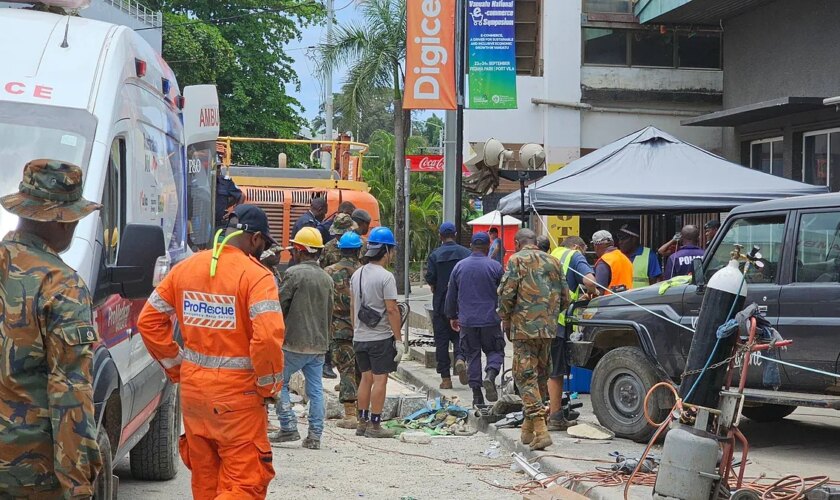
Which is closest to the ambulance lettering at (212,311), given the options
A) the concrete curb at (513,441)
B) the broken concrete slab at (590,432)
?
the concrete curb at (513,441)

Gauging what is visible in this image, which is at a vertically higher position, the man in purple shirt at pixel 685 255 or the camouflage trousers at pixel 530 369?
the man in purple shirt at pixel 685 255

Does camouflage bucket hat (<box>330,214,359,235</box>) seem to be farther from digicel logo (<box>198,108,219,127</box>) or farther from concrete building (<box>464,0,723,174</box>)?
concrete building (<box>464,0,723,174</box>)

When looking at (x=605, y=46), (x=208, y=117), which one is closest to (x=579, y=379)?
(x=208, y=117)

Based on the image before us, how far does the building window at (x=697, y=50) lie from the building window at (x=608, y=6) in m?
1.33

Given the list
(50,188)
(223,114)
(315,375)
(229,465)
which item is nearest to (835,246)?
(315,375)

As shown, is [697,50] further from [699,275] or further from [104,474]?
[104,474]

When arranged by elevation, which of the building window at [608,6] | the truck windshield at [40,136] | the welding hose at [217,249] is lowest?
the welding hose at [217,249]

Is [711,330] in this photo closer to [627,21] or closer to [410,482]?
[410,482]

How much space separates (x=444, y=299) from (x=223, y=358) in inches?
332

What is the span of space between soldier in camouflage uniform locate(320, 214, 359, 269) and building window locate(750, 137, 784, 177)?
8.72 meters

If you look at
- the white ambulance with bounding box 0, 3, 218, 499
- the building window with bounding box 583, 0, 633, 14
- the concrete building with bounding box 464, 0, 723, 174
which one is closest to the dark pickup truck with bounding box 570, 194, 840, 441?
the white ambulance with bounding box 0, 3, 218, 499

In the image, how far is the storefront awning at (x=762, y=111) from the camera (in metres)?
15.5

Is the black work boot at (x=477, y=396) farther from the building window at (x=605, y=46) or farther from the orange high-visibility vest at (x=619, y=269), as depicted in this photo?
the building window at (x=605, y=46)

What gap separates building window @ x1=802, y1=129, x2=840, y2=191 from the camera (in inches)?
653
